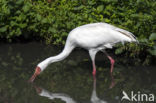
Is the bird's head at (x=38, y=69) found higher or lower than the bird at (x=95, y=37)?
lower

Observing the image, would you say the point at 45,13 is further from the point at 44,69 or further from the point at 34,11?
the point at 44,69

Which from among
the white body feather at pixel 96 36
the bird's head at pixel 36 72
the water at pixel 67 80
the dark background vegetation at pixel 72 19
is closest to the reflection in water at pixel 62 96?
the water at pixel 67 80

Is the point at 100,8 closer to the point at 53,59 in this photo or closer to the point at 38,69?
the point at 53,59

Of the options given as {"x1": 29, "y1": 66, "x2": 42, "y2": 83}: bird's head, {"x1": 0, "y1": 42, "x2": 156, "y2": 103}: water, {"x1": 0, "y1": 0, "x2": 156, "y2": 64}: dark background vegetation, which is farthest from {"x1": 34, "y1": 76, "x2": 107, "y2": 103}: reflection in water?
{"x1": 0, "y1": 0, "x2": 156, "y2": 64}: dark background vegetation

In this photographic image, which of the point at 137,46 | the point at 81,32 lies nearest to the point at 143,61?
the point at 137,46

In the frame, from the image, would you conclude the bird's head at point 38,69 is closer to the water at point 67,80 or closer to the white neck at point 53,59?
the white neck at point 53,59

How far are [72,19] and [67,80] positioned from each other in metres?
1.95

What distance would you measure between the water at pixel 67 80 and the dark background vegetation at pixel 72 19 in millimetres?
454

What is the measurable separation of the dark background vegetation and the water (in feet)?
1.49

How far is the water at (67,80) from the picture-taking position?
7.95m

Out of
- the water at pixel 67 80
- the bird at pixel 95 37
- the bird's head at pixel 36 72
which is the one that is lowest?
the water at pixel 67 80

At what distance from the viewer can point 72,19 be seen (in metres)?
10.1

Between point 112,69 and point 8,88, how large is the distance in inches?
96.4

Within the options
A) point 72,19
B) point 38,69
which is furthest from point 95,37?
point 72,19
